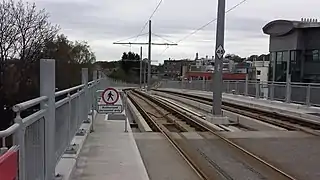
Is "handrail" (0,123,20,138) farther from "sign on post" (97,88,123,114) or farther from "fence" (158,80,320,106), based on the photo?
"fence" (158,80,320,106)

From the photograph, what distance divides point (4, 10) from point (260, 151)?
105ft

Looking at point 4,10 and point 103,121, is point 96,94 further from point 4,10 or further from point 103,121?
point 4,10

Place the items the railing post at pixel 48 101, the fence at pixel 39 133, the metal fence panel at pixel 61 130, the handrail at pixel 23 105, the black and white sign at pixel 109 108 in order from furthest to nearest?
the black and white sign at pixel 109 108, the metal fence panel at pixel 61 130, the railing post at pixel 48 101, the fence at pixel 39 133, the handrail at pixel 23 105

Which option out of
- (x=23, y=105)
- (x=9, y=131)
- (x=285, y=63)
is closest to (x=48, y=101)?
(x=23, y=105)

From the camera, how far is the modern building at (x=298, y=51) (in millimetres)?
45188

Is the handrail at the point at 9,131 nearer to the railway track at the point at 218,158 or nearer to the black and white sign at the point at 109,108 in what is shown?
the railway track at the point at 218,158

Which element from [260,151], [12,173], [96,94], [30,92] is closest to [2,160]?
[12,173]

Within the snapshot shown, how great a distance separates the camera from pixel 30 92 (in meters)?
35.7

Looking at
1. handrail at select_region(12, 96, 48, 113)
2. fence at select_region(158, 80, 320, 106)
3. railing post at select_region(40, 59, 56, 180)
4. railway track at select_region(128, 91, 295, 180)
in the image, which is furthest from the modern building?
handrail at select_region(12, 96, 48, 113)

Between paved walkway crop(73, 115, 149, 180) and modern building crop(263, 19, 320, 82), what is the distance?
3279 cm

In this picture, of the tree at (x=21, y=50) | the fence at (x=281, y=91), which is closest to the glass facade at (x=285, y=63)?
the fence at (x=281, y=91)

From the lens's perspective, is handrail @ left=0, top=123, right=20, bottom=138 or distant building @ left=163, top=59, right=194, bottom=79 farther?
distant building @ left=163, top=59, right=194, bottom=79

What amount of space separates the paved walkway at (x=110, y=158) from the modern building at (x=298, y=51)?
3279 cm

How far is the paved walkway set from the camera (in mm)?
8859
